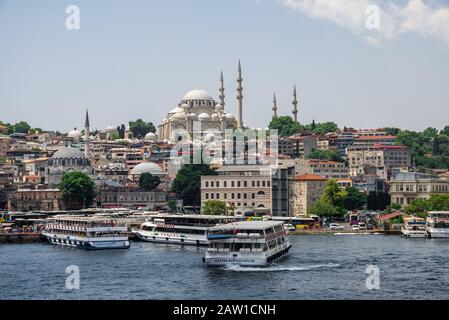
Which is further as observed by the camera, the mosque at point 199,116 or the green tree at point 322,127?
the green tree at point 322,127

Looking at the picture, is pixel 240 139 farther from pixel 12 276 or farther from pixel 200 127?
pixel 12 276

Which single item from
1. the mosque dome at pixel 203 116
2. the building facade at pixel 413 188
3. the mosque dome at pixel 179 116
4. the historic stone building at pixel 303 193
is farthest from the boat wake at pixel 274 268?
the mosque dome at pixel 179 116

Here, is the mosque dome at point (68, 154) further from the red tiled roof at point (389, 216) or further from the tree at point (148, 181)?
the red tiled roof at point (389, 216)

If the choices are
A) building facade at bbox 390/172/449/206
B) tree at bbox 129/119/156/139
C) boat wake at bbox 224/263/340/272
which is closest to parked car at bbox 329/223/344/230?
building facade at bbox 390/172/449/206

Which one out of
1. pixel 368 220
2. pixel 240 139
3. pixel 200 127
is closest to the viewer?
pixel 368 220

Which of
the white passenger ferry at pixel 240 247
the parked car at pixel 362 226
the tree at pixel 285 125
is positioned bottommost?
the white passenger ferry at pixel 240 247

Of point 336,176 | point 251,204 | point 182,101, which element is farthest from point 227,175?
point 182,101

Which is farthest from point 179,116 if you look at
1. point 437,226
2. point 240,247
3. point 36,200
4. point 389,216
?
point 240,247

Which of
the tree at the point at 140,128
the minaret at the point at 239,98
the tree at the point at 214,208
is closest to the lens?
the tree at the point at 214,208
